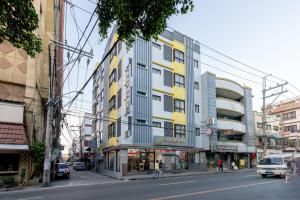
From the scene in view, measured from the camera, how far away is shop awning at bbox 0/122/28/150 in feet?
63.2

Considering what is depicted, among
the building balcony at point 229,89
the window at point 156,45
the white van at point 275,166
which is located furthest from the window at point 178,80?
the white van at point 275,166

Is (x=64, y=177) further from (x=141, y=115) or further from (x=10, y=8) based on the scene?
(x=10, y=8)

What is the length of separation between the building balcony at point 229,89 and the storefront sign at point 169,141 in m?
12.3

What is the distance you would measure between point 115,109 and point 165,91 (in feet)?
21.7

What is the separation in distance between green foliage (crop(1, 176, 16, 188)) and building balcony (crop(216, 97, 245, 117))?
2939cm

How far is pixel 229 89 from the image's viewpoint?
1719 inches

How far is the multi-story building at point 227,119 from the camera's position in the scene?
1535 inches

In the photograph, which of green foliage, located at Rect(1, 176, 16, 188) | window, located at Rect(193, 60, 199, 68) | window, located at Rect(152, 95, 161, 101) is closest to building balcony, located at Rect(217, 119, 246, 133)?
window, located at Rect(193, 60, 199, 68)

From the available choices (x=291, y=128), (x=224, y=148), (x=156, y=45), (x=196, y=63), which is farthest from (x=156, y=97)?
(x=291, y=128)

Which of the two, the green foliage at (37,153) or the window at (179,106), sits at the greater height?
the window at (179,106)

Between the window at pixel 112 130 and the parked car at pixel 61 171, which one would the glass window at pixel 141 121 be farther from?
the parked car at pixel 61 171

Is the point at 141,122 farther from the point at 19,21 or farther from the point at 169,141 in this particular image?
the point at 19,21

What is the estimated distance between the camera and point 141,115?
3111cm

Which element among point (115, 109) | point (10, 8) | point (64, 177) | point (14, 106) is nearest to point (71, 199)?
point (10, 8)
